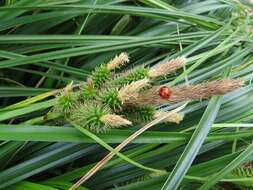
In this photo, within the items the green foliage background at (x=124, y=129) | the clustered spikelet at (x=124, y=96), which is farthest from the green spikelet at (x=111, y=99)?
the green foliage background at (x=124, y=129)

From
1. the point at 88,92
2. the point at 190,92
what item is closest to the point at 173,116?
the point at 190,92

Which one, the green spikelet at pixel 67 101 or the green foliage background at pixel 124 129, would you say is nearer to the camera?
the green spikelet at pixel 67 101

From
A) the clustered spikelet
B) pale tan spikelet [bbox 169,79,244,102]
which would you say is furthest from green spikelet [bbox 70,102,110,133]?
pale tan spikelet [bbox 169,79,244,102]

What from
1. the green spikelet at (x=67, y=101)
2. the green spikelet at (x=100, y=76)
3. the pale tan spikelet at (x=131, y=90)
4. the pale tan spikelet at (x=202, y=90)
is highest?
the green spikelet at (x=100, y=76)

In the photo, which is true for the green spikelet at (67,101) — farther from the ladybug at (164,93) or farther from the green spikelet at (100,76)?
the ladybug at (164,93)

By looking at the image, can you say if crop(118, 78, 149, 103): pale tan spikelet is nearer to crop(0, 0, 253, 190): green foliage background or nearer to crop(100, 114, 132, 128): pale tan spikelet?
crop(100, 114, 132, 128): pale tan spikelet

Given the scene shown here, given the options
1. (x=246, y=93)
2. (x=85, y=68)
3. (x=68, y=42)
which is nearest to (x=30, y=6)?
(x=68, y=42)

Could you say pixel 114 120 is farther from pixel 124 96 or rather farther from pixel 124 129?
pixel 124 129
